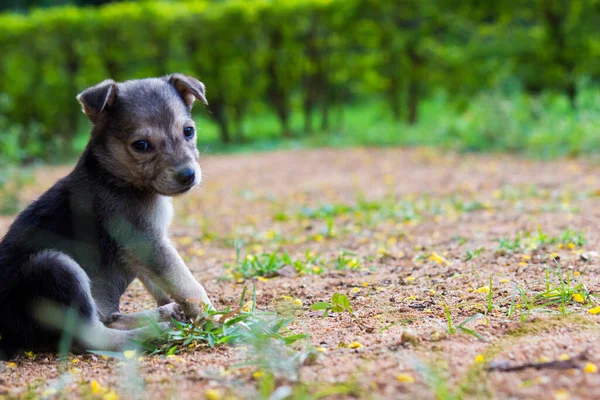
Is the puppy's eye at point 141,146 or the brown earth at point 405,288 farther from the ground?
the puppy's eye at point 141,146

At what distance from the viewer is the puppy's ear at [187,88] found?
185 inches

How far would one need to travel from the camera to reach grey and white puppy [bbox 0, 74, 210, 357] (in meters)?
3.76

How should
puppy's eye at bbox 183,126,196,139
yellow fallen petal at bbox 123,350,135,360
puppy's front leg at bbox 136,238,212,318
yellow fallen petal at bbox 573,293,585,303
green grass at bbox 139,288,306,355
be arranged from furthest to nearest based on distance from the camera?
puppy's eye at bbox 183,126,196,139
puppy's front leg at bbox 136,238,212,318
yellow fallen petal at bbox 573,293,585,303
green grass at bbox 139,288,306,355
yellow fallen petal at bbox 123,350,135,360

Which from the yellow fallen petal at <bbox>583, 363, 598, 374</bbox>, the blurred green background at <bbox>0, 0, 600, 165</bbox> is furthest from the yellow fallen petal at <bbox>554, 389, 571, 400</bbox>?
the blurred green background at <bbox>0, 0, 600, 165</bbox>

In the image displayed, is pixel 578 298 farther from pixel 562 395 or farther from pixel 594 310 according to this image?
pixel 562 395

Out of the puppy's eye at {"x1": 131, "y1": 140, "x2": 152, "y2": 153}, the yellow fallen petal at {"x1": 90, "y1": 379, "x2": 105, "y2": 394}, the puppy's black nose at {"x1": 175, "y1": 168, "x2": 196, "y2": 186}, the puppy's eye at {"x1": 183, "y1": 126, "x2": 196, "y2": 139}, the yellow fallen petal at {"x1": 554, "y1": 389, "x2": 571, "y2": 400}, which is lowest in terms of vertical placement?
the yellow fallen petal at {"x1": 90, "y1": 379, "x2": 105, "y2": 394}

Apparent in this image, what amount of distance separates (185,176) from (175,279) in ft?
2.14

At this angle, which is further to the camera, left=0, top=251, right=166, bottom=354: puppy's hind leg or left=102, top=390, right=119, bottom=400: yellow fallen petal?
left=0, top=251, right=166, bottom=354: puppy's hind leg

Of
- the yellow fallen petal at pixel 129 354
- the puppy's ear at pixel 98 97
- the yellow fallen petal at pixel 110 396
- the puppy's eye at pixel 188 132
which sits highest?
the puppy's ear at pixel 98 97

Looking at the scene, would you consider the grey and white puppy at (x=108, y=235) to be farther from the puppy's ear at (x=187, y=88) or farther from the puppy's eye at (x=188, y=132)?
the puppy's ear at (x=187, y=88)

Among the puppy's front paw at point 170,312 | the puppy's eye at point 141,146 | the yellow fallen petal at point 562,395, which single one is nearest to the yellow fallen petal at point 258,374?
the puppy's front paw at point 170,312

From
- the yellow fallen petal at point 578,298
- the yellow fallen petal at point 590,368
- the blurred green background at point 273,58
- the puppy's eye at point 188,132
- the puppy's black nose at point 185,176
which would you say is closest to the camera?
the yellow fallen petal at point 590,368

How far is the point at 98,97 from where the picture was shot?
422cm

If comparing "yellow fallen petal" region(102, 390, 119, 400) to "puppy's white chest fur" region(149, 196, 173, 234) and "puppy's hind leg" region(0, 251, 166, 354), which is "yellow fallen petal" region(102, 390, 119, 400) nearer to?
"puppy's hind leg" region(0, 251, 166, 354)
